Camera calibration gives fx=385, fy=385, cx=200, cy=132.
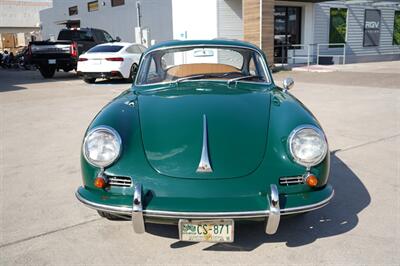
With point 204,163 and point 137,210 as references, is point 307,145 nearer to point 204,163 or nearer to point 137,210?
point 204,163

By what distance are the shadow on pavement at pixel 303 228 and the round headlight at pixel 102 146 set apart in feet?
2.52

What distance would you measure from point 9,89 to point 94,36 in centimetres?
536

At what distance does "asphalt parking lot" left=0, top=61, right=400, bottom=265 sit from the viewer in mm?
2720

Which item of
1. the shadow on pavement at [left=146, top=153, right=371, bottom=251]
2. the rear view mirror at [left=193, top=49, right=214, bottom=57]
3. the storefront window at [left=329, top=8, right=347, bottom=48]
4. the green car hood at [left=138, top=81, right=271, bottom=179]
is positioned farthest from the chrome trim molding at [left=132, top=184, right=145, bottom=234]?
the storefront window at [left=329, top=8, right=347, bottom=48]

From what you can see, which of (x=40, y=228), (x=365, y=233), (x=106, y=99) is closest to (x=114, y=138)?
(x=40, y=228)

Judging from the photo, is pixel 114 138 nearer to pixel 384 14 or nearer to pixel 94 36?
pixel 94 36

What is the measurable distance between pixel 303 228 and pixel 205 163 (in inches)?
43.8

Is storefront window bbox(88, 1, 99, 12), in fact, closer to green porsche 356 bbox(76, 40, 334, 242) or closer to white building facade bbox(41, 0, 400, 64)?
white building facade bbox(41, 0, 400, 64)

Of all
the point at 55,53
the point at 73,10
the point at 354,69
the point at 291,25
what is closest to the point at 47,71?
the point at 55,53

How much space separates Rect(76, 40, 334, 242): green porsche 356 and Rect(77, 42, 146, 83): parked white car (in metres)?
9.76

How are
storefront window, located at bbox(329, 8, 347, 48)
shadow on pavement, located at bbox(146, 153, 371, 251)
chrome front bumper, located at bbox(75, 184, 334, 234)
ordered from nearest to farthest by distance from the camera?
chrome front bumper, located at bbox(75, 184, 334, 234)
shadow on pavement, located at bbox(146, 153, 371, 251)
storefront window, located at bbox(329, 8, 347, 48)

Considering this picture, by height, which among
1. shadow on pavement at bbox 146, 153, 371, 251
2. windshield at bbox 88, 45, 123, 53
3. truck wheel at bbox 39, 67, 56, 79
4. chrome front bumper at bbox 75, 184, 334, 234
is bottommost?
shadow on pavement at bbox 146, 153, 371, 251

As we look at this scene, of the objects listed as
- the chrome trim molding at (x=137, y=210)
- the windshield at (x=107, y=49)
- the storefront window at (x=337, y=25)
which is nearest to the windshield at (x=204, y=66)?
the chrome trim molding at (x=137, y=210)

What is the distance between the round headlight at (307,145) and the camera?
8.66 feet
